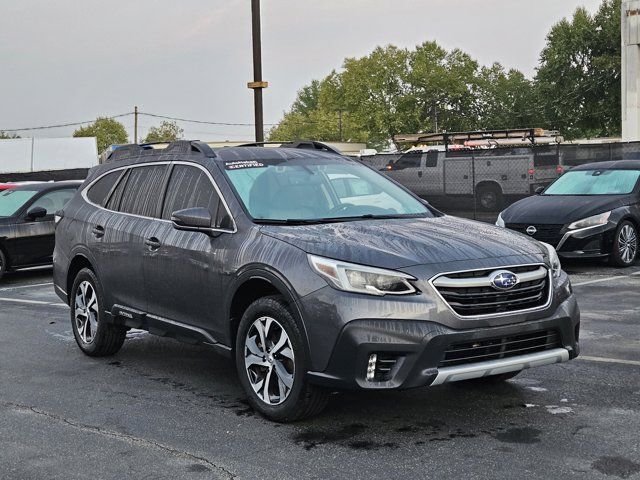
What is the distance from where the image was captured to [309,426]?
5.45 meters

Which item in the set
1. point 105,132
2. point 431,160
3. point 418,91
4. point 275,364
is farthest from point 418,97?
point 275,364

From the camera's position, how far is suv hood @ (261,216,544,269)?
514 cm

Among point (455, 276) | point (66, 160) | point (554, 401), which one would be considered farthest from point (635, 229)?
point (66, 160)

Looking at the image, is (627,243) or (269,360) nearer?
(269,360)

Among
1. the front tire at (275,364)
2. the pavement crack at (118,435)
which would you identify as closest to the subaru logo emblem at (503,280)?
the front tire at (275,364)

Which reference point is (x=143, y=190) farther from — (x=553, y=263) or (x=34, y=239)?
(x=34, y=239)

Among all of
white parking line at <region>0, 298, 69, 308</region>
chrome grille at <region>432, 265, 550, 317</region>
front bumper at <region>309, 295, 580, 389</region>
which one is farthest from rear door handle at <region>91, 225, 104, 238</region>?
white parking line at <region>0, 298, 69, 308</region>

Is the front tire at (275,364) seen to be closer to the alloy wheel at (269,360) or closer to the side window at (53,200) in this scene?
the alloy wheel at (269,360)

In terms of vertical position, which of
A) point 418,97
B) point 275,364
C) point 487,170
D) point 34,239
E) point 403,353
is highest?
point 418,97

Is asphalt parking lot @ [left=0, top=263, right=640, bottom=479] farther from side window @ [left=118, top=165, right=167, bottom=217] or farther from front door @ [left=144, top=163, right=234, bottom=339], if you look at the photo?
side window @ [left=118, top=165, right=167, bottom=217]

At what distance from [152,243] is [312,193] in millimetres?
1237

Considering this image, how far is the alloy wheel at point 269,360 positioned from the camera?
542 cm

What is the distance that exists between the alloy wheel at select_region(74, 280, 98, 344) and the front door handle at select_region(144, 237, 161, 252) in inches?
44.0

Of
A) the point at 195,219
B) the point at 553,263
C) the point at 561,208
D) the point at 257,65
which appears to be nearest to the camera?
the point at 553,263
